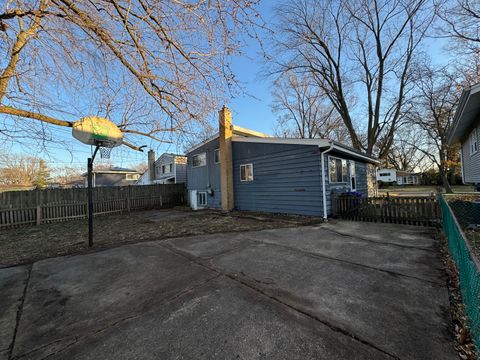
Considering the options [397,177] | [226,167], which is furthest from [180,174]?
[397,177]

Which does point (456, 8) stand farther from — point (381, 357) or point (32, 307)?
point (32, 307)

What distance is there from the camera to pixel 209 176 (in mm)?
13219

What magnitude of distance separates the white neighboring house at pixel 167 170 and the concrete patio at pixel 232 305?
50.4 ft

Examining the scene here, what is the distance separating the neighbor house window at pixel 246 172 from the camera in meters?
11.0

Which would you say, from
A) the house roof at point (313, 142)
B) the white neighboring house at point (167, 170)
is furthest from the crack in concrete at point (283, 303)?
the white neighboring house at point (167, 170)

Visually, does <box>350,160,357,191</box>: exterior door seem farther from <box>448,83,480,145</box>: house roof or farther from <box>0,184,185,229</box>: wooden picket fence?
<box>0,184,185,229</box>: wooden picket fence

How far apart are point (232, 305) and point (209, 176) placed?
431 inches

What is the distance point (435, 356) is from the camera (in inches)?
69.2

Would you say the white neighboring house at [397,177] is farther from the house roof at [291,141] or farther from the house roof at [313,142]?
the house roof at [313,142]

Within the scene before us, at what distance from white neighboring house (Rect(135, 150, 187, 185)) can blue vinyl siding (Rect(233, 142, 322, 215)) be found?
9048 millimetres

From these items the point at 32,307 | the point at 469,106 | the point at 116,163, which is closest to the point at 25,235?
the point at 116,163

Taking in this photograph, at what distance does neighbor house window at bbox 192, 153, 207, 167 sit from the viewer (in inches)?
538

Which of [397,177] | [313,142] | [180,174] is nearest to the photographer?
[313,142]

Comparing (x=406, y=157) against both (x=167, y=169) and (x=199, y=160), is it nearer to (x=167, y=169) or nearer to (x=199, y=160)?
(x=167, y=169)
